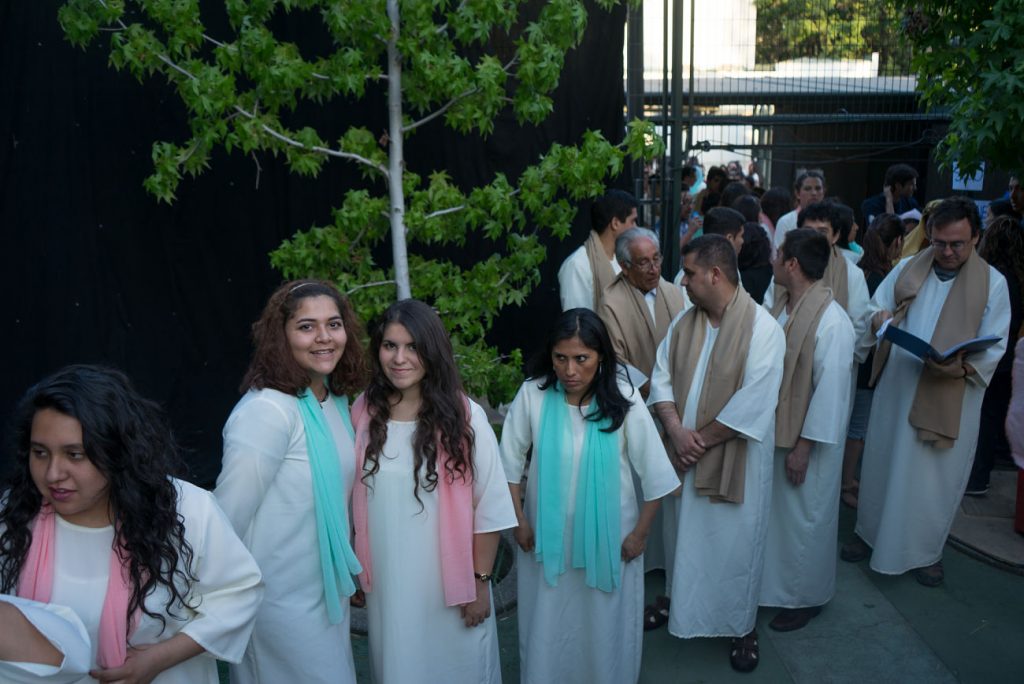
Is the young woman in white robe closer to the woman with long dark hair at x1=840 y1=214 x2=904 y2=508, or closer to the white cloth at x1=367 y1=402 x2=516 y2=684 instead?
the white cloth at x1=367 y1=402 x2=516 y2=684

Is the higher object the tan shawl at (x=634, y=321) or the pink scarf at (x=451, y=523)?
the tan shawl at (x=634, y=321)

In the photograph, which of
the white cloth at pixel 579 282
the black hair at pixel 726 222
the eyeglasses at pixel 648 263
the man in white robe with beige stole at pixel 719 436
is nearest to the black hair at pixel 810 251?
the man in white robe with beige stole at pixel 719 436

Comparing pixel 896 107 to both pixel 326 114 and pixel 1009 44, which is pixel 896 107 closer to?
pixel 1009 44

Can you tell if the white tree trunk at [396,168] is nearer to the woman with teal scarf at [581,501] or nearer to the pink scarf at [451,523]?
the woman with teal scarf at [581,501]

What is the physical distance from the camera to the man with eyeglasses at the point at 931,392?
5070mm

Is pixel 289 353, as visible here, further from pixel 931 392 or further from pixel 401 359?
pixel 931 392

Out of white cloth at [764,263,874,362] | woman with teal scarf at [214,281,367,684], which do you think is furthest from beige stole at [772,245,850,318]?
woman with teal scarf at [214,281,367,684]

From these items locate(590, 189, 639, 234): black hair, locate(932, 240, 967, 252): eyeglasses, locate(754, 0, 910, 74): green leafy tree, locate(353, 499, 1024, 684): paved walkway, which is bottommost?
locate(353, 499, 1024, 684): paved walkway

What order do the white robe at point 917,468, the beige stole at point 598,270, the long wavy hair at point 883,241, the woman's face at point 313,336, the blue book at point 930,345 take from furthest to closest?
the long wavy hair at point 883,241 → the beige stole at point 598,270 → the white robe at point 917,468 → the blue book at point 930,345 → the woman's face at point 313,336

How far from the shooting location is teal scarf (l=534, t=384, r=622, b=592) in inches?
147

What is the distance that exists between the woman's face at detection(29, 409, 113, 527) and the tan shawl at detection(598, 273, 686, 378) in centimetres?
309

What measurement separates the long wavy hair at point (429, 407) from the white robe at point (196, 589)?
2.63 ft

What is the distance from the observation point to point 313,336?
3215 mm

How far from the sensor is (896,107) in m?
9.75
